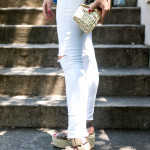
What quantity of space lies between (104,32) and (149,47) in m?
0.66

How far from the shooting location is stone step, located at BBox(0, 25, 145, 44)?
12.6ft

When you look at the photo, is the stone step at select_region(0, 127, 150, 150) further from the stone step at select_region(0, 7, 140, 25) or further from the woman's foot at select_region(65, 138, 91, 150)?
the stone step at select_region(0, 7, 140, 25)

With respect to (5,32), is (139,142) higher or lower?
lower

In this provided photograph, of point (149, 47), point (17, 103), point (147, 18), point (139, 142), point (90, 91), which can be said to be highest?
point (147, 18)

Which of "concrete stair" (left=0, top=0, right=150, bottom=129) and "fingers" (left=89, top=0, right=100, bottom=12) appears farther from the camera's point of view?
"concrete stair" (left=0, top=0, right=150, bottom=129)

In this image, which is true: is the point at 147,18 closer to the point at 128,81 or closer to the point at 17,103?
the point at 128,81

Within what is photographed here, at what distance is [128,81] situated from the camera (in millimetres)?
3146

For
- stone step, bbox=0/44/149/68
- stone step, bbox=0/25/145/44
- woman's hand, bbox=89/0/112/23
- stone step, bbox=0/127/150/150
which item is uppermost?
woman's hand, bbox=89/0/112/23

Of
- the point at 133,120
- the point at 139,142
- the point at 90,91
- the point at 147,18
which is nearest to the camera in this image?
the point at 90,91

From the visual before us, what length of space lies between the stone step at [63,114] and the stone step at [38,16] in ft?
5.28

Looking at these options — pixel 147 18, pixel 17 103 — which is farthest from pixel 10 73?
pixel 147 18

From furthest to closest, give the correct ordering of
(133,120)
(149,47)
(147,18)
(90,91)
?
(147,18), (149,47), (133,120), (90,91)

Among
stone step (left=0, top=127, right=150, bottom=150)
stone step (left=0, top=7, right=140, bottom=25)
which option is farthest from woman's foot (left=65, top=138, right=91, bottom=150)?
stone step (left=0, top=7, right=140, bottom=25)

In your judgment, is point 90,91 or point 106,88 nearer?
point 90,91
